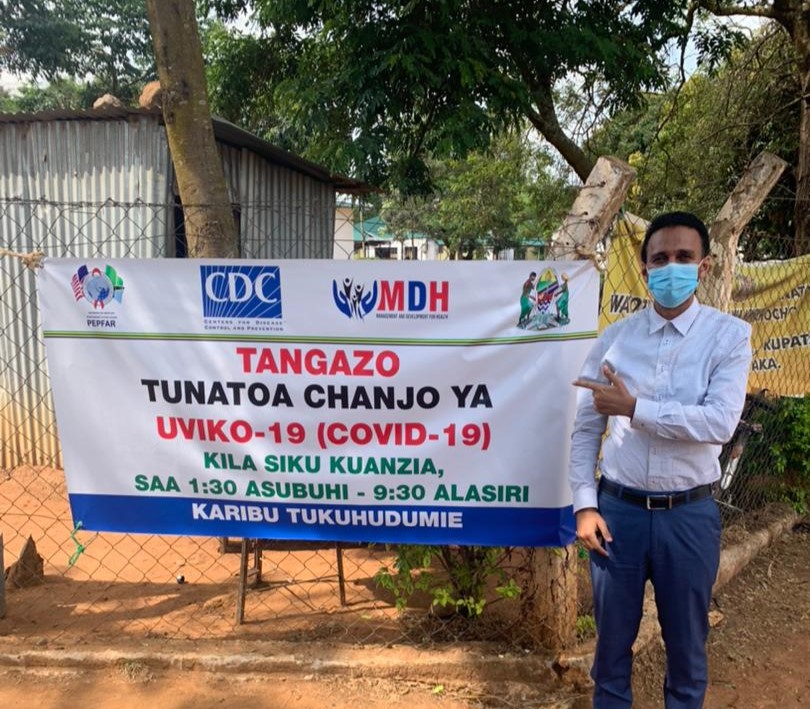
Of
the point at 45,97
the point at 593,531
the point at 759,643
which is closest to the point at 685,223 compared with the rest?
the point at 593,531

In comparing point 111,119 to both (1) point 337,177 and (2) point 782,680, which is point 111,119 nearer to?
(1) point 337,177

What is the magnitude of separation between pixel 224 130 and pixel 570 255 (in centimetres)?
429

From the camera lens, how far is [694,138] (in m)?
8.09

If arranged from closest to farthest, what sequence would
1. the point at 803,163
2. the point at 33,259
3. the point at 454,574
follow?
the point at 33,259 < the point at 454,574 < the point at 803,163

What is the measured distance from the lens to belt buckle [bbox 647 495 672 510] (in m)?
1.91

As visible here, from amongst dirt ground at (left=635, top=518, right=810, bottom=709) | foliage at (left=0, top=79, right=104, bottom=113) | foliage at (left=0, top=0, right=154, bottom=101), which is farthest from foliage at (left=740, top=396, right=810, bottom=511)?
foliage at (left=0, top=79, right=104, bottom=113)

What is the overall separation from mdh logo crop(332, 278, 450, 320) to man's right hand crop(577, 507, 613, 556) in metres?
0.83

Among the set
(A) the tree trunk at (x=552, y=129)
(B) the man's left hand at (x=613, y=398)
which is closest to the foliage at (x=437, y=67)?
(A) the tree trunk at (x=552, y=129)

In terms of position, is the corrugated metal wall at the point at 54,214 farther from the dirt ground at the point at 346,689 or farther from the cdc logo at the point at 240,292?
the dirt ground at the point at 346,689

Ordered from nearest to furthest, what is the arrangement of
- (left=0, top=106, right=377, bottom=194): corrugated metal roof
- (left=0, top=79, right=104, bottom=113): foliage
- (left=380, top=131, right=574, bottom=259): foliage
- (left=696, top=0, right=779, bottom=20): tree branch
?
(left=0, top=106, right=377, bottom=194): corrugated metal roof
(left=696, top=0, right=779, bottom=20): tree branch
(left=380, top=131, right=574, bottom=259): foliage
(left=0, top=79, right=104, bottom=113): foliage

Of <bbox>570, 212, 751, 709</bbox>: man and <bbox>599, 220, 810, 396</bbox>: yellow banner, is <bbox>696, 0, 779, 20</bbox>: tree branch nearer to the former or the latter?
<bbox>599, 220, 810, 396</bbox>: yellow banner

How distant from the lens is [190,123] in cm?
310

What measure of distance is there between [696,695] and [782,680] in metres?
1.07

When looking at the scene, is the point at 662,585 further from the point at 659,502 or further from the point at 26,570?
the point at 26,570
